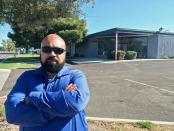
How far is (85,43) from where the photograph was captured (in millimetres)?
26250

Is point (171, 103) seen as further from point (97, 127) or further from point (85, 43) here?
point (85, 43)

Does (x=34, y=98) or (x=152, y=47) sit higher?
(x=152, y=47)

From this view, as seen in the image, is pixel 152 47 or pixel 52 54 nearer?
pixel 52 54

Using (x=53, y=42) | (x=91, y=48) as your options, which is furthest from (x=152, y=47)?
(x=53, y=42)

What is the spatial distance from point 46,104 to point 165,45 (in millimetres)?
25749

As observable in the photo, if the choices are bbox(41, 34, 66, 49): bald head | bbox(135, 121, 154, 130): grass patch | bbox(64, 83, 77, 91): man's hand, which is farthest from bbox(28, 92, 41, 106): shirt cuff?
bbox(135, 121, 154, 130): grass patch

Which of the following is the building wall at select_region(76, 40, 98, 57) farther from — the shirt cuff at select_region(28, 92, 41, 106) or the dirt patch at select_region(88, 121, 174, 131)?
the shirt cuff at select_region(28, 92, 41, 106)

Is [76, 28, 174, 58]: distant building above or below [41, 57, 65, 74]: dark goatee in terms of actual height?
above

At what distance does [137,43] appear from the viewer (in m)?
23.4

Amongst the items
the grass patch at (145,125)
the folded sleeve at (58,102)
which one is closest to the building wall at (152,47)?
the grass patch at (145,125)

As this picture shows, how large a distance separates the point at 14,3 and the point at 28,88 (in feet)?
9.92

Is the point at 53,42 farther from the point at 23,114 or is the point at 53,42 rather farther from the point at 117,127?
the point at 117,127

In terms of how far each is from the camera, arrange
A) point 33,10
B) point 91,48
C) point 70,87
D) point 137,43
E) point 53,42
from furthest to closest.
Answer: point 91,48 → point 137,43 → point 33,10 → point 53,42 → point 70,87

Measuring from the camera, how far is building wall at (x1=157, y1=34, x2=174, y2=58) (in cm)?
2177
